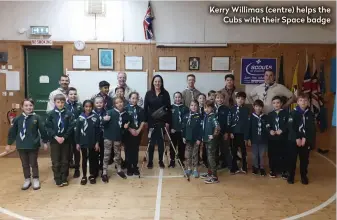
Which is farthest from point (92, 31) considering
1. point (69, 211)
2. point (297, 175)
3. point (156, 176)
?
point (297, 175)

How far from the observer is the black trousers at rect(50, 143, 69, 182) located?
439cm

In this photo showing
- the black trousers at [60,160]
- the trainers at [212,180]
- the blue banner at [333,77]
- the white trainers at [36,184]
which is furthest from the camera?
the blue banner at [333,77]

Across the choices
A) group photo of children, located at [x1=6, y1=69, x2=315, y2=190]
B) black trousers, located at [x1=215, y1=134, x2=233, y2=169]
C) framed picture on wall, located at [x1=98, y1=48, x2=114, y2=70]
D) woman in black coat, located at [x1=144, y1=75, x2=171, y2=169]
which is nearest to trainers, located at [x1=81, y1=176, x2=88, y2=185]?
group photo of children, located at [x1=6, y1=69, x2=315, y2=190]

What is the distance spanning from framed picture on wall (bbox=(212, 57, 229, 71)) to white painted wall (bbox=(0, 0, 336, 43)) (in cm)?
38

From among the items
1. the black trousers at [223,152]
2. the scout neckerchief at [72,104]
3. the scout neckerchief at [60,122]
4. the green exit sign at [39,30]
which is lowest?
the black trousers at [223,152]

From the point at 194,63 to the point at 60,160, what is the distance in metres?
3.57

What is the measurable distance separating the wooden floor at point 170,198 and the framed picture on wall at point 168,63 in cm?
261

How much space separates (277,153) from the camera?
15.8 ft

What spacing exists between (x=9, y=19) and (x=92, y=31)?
1.74 metres

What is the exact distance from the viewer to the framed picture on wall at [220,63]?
684cm

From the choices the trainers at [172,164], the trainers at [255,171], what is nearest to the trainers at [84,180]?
the trainers at [172,164]

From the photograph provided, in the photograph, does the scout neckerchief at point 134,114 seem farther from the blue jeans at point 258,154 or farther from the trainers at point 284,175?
the trainers at point 284,175

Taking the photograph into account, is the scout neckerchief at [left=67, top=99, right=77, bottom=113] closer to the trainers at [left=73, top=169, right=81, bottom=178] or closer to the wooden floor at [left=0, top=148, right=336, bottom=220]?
the trainers at [left=73, top=169, right=81, bottom=178]

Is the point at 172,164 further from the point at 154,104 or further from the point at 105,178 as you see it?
the point at 105,178
